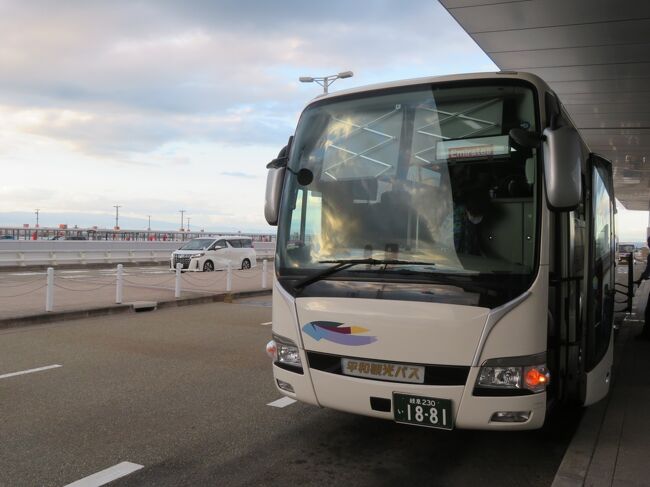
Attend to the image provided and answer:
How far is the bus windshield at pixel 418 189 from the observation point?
3928 millimetres

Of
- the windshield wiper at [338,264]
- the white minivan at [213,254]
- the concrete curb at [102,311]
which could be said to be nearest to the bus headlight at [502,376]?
the windshield wiper at [338,264]

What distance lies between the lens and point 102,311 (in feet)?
40.0

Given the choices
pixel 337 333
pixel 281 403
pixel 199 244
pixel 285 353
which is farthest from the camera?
pixel 199 244

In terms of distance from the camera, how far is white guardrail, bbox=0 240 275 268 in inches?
951

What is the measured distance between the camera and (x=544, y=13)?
9.60 meters

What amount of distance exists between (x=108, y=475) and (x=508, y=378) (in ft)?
9.37

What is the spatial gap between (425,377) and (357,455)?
1.11 m

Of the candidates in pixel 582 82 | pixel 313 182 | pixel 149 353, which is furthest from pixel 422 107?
pixel 582 82

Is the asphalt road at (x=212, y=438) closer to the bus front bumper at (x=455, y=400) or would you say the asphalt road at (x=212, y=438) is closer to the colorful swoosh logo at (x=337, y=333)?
the bus front bumper at (x=455, y=400)

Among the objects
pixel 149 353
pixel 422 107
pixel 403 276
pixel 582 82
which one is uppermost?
pixel 582 82

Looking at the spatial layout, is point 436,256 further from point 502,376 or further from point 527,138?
point 527,138

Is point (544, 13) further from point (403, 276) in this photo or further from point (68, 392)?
point (68, 392)

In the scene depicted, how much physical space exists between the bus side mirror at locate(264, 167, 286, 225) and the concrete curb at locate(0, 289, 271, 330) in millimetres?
7784

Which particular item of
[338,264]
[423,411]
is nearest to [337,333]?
[338,264]
